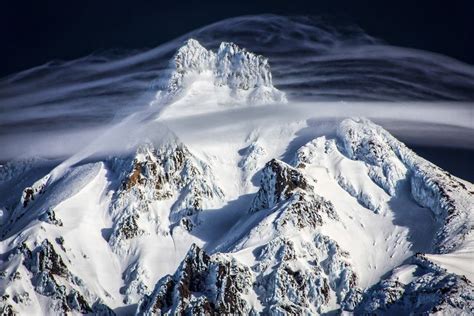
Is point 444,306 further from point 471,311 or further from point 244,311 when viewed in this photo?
point 244,311

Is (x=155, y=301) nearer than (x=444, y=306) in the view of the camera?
No

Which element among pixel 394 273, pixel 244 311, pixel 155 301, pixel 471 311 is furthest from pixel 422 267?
pixel 155 301

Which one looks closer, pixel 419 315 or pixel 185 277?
pixel 419 315

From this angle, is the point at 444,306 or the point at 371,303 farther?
the point at 371,303

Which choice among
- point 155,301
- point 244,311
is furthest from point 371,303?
point 155,301

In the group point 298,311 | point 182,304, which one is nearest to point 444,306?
point 298,311

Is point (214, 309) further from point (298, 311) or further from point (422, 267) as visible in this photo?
point (422, 267)

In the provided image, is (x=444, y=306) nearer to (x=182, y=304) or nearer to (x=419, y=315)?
(x=419, y=315)
